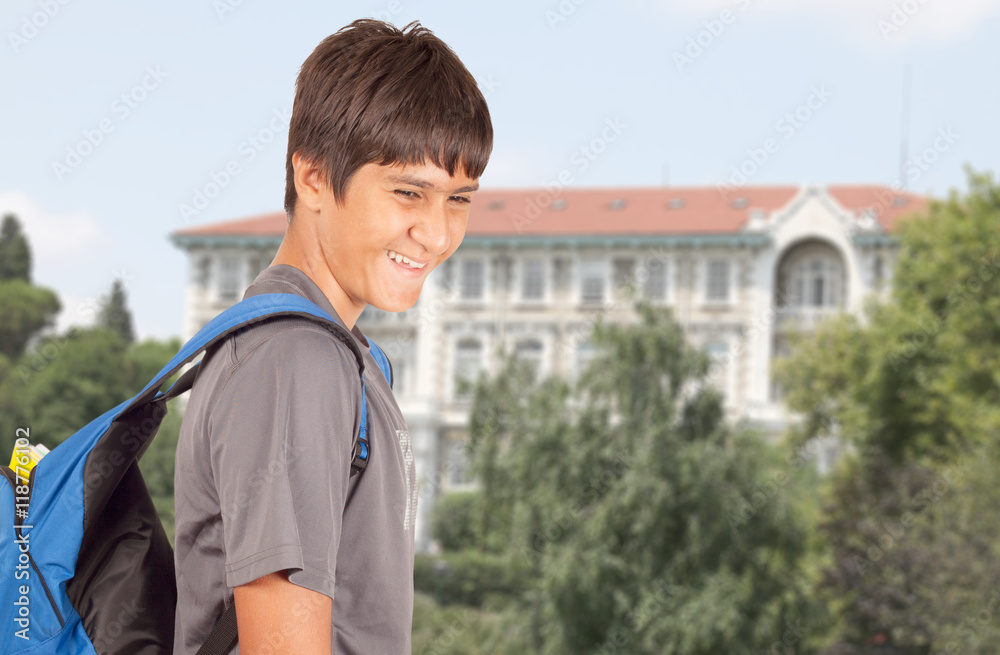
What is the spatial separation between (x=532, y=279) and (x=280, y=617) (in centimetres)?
4669

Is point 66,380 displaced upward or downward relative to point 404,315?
downward

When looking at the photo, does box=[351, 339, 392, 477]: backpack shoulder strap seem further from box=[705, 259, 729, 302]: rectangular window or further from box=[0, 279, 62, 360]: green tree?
box=[0, 279, 62, 360]: green tree

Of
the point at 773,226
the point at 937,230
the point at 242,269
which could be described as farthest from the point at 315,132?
the point at 242,269

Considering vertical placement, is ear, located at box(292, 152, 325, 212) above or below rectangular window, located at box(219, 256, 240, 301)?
below

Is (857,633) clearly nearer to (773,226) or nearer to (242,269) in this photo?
(773,226)

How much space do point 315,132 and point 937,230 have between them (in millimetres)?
26701

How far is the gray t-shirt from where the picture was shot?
57.9 inches

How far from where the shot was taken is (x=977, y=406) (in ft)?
79.2

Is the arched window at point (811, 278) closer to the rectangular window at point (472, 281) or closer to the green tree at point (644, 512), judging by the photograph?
the rectangular window at point (472, 281)

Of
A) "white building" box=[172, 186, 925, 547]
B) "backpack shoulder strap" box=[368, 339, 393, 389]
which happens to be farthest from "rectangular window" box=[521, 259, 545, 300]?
"backpack shoulder strap" box=[368, 339, 393, 389]

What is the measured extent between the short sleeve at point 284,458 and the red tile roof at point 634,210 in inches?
1763

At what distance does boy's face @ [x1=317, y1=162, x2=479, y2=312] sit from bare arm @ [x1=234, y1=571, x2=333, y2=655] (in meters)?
0.49

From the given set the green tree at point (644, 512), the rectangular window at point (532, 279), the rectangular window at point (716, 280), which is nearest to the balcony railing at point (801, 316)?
the rectangular window at point (716, 280)

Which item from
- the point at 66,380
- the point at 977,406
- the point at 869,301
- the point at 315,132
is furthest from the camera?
the point at 66,380
